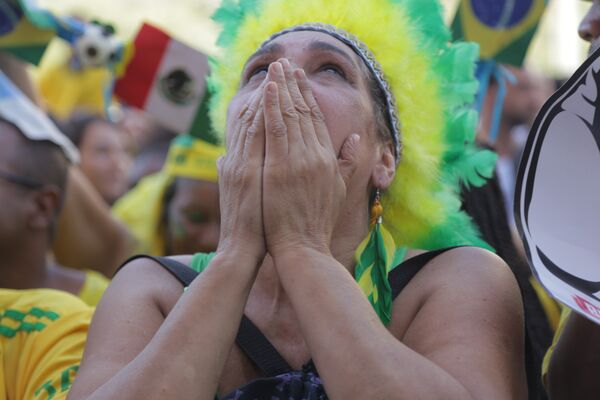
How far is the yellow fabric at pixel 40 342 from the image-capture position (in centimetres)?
263

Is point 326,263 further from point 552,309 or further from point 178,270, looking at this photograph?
point 552,309

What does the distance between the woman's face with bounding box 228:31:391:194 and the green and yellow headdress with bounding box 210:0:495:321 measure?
0.12 meters

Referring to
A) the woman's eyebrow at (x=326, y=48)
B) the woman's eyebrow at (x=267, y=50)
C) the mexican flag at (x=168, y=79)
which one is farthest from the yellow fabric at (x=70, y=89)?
the woman's eyebrow at (x=326, y=48)

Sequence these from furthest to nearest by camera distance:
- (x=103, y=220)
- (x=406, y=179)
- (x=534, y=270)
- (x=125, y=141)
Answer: (x=125, y=141) → (x=103, y=220) → (x=406, y=179) → (x=534, y=270)

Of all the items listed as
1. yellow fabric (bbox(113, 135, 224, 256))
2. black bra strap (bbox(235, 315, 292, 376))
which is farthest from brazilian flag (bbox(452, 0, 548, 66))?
black bra strap (bbox(235, 315, 292, 376))

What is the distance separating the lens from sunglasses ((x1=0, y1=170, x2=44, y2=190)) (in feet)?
12.5

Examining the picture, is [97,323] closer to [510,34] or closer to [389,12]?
[389,12]

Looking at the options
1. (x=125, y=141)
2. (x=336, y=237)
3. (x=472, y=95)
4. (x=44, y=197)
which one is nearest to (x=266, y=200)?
(x=336, y=237)

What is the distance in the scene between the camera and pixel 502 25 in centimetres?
406

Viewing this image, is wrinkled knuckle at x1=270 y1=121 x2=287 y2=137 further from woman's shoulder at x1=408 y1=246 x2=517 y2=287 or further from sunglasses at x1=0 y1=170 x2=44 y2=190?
sunglasses at x1=0 y1=170 x2=44 y2=190

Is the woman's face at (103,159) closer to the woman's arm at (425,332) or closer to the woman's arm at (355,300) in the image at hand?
the woman's arm at (355,300)

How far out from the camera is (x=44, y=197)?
13.0ft

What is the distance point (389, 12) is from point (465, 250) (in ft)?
2.47

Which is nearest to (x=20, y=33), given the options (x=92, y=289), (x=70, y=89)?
(x=92, y=289)
